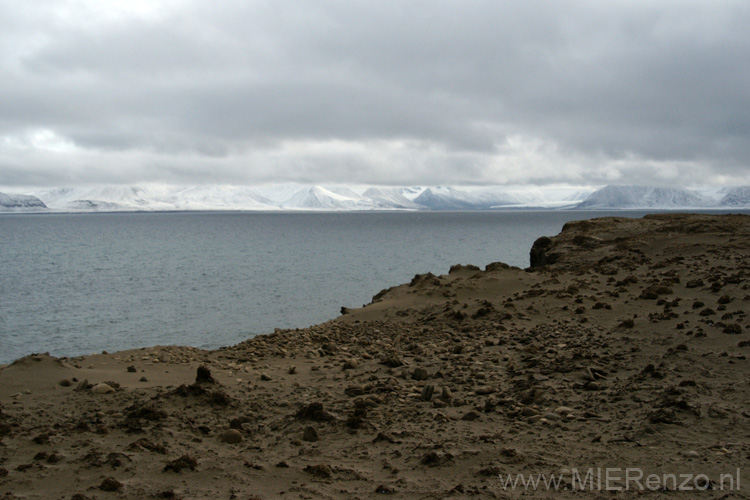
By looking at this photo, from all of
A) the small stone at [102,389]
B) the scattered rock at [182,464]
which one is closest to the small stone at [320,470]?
the scattered rock at [182,464]

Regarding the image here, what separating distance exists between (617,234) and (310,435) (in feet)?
88.1

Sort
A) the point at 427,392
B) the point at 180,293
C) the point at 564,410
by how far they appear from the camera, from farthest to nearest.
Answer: the point at 180,293, the point at 427,392, the point at 564,410

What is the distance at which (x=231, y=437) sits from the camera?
315 inches

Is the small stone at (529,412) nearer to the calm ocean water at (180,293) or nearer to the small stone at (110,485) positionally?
the small stone at (110,485)

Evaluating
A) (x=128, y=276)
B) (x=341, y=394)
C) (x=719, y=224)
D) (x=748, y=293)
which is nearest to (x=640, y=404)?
(x=341, y=394)

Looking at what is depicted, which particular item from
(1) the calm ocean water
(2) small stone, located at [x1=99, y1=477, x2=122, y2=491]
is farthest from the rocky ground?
(1) the calm ocean water

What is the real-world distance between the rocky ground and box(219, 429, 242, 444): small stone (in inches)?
1.2

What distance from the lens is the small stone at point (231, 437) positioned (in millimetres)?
7973

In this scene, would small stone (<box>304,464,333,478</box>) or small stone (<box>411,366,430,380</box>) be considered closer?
small stone (<box>304,464,333,478</box>)

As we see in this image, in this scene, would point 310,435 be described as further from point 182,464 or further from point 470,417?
point 470,417

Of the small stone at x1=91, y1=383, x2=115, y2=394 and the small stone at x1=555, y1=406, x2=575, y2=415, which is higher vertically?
the small stone at x1=555, y1=406, x2=575, y2=415

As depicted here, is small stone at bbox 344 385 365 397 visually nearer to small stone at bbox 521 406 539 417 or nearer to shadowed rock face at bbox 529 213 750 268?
small stone at bbox 521 406 539 417

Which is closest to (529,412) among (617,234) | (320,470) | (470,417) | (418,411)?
(470,417)

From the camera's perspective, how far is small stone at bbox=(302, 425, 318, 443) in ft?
26.3
